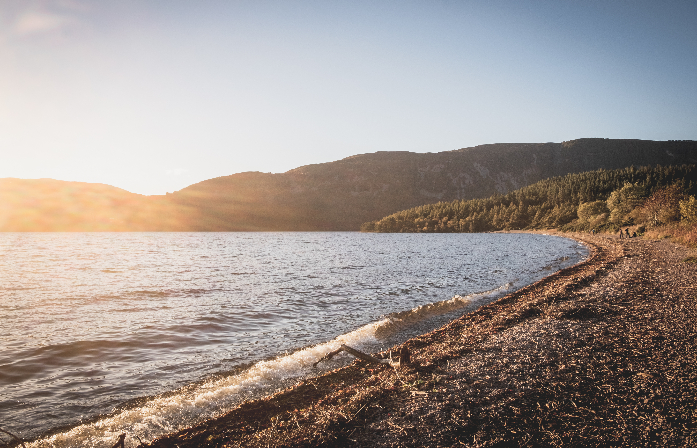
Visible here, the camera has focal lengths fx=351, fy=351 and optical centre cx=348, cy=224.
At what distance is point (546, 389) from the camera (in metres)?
8.58

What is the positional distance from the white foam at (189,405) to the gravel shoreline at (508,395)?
2.82ft

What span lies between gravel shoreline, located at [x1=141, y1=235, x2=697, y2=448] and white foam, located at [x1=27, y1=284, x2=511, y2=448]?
86 cm

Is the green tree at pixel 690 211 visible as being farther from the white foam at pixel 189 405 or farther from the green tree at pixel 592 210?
the green tree at pixel 592 210

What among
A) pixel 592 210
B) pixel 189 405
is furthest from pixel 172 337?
pixel 592 210

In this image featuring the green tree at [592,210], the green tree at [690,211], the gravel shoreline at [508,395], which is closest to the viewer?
the gravel shoreline at [508,395]

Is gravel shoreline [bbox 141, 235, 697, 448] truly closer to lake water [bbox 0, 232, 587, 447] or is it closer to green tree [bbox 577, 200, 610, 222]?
lake water [bbox 0, 232, 587, 447]

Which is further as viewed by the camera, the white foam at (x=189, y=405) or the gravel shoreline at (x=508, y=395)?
the white foam at (x=189, y=405)

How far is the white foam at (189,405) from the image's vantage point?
27.2ft

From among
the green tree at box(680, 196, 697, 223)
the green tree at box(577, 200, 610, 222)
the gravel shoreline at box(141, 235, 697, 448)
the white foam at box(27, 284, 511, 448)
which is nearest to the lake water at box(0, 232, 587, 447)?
the white foam at box(27, 284, 511, 448)

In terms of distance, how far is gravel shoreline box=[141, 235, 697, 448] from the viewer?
6820 millimetres

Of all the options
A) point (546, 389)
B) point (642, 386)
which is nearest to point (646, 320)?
point (642, 386)

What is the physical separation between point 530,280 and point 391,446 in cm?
2859

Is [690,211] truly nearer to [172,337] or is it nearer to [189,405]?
[172,337]

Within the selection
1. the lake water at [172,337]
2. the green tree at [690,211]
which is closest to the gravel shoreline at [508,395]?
the lake water at [172,337]
